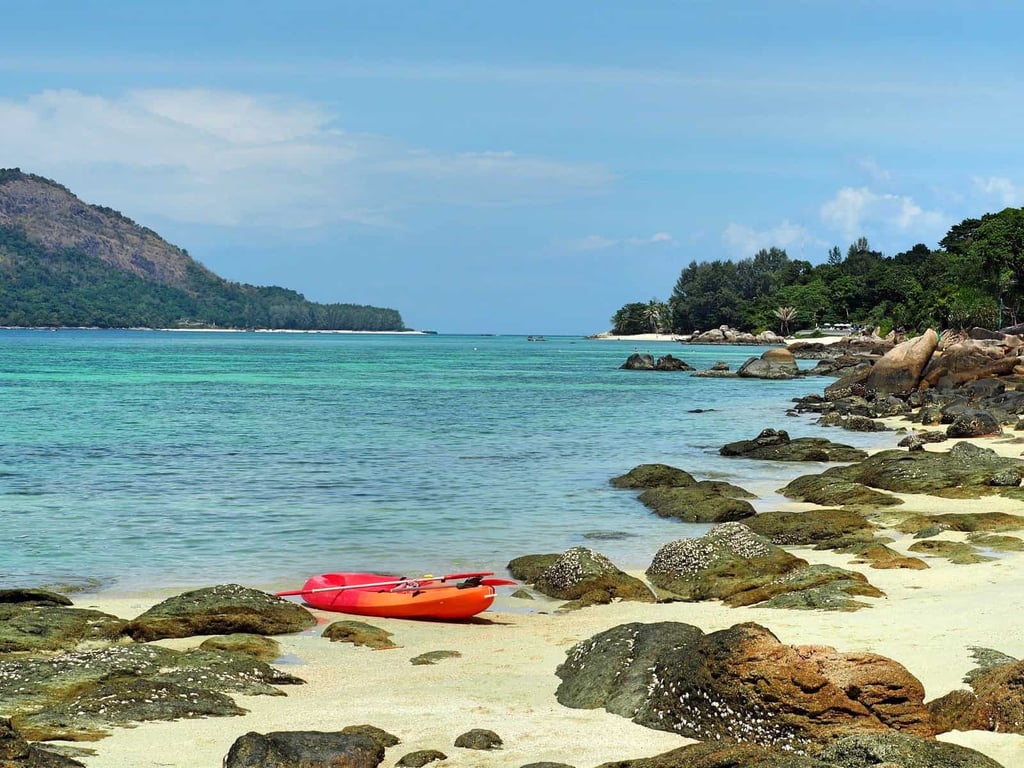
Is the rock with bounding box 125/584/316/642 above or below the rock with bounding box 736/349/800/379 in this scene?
below

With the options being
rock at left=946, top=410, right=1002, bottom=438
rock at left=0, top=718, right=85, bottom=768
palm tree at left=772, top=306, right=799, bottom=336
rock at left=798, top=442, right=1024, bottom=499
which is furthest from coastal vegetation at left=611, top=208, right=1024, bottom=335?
rock at left=0, top=718, right=85, bottom=768

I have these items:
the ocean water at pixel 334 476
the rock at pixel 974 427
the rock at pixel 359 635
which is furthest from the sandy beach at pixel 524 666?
the rock at pixel 974 427

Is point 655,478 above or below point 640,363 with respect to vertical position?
below

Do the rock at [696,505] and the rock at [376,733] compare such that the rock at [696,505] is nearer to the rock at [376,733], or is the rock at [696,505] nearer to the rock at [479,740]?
the rock at [479,740]

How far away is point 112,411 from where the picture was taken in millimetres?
43750

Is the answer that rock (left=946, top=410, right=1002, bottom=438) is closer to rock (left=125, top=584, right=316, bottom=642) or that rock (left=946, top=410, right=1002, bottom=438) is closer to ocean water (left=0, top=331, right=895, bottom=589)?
ocean water (left=0, top=331, right=895, bottom=589)

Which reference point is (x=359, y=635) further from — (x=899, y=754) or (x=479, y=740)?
(x=899, y=754)

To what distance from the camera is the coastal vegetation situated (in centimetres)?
8188

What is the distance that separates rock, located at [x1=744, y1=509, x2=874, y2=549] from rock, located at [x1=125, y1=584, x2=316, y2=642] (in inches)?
303

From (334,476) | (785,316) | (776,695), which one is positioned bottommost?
(334,476)

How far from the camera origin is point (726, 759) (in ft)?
18.7

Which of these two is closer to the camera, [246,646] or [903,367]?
[246,646]

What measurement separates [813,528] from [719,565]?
10.5 feet

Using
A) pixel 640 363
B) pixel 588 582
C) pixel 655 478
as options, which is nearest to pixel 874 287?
pixel 640 363
